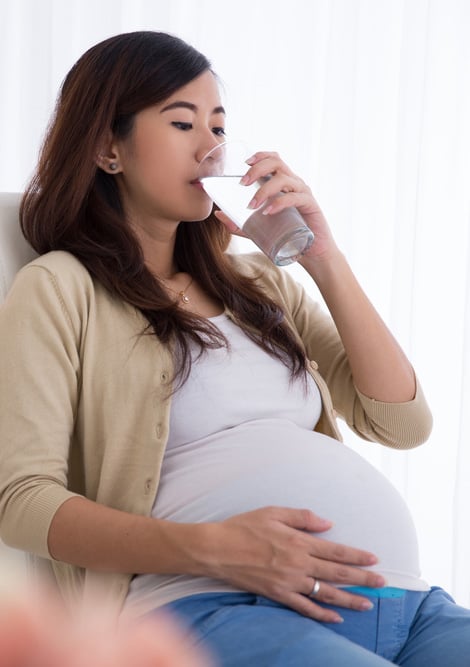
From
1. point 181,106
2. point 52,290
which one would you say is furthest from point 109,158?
point 52,290

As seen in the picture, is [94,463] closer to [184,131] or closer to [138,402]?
[138,402]

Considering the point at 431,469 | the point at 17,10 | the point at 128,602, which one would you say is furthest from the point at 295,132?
the point at 128,602

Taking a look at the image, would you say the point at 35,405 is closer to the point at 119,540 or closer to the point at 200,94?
the point at 119,540

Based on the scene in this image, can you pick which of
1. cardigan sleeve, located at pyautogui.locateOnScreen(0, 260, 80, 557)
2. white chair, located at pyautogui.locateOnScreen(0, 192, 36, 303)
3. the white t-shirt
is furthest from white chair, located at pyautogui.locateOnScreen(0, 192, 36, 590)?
the white t-shirt

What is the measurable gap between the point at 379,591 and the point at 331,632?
0.44 feet

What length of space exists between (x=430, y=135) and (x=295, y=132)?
35cm

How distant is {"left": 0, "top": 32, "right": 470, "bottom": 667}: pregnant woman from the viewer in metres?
0.93

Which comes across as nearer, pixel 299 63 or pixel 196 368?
pixel 196 368

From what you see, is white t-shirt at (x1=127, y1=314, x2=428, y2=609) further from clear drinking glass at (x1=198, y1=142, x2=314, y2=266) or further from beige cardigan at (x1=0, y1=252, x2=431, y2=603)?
clear drinking glass at (x1=198, y1=142, x2=314, y2=266)

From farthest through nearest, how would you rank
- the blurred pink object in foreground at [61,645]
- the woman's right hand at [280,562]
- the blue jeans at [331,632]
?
the woman's right hand at [280,562] → the blue jeans at [331,632] → the blurred pink object in foreground at [61,645]

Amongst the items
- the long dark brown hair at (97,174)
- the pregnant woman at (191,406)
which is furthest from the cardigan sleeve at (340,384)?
the long dark brown hair at (97,174)

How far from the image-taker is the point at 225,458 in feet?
3.49

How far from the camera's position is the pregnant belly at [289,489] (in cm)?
103

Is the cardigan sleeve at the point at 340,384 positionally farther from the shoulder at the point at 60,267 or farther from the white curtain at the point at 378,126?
the white curtain at the point at 378,126
